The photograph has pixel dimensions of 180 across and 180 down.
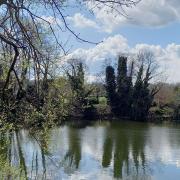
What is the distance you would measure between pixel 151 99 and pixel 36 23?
4815 cm

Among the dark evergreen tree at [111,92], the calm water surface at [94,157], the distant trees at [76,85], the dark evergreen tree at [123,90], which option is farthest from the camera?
the dark evergreen tree at [111,92]

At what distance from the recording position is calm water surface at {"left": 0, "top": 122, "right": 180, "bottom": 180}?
17.3 metres

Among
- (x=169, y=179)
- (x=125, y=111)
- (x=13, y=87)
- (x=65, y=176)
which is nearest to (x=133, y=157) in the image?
(x=169, y=179)

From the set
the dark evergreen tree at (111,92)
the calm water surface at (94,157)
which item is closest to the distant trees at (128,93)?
the dark evergreen tree at (111,92)

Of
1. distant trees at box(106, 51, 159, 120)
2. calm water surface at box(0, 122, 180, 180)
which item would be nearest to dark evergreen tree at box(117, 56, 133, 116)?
distant trees at box(106, 51, 159, 120)

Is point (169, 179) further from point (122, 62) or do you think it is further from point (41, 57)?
point (122, 62)

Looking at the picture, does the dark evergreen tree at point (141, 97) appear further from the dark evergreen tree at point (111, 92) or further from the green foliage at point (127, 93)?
the dark evergreen tree at point (111, 92)

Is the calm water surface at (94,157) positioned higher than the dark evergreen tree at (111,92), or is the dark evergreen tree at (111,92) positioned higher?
the dark evergreen tree at (111,92)

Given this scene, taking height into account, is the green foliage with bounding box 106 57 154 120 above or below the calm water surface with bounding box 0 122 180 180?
above

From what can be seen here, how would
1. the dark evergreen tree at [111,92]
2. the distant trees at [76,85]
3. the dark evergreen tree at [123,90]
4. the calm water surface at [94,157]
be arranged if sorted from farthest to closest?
the dark evergreen tree at [111,92] < the dark evergreen tree at [123,90] < the calm water surface at [94,157] < the distant trees at [76,85]

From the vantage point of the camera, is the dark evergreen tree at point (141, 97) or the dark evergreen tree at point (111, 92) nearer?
the dark evergreen tree at point (141, 97)

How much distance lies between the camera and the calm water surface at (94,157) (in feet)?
56.9

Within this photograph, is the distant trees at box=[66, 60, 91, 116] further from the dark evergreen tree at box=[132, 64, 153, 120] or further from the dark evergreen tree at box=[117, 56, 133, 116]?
the dark evergreen tree at box=[132, 64, 153, 120]

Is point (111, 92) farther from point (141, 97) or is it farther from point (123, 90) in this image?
point (141, 97)
